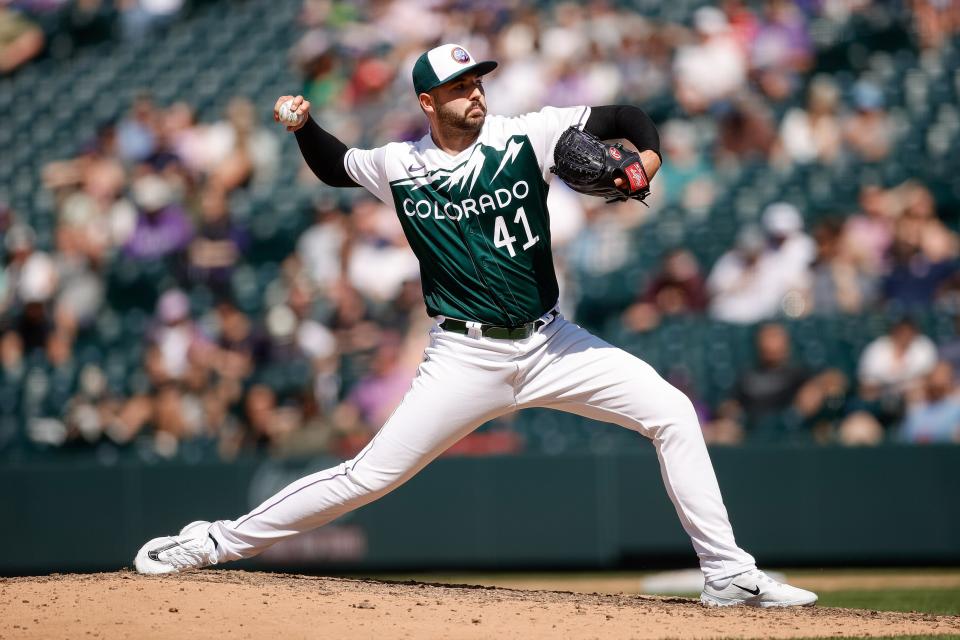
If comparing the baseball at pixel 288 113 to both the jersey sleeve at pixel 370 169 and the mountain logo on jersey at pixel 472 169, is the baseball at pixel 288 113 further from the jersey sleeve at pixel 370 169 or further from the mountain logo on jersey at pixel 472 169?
the mountain logo on jersey at pixel 472 169

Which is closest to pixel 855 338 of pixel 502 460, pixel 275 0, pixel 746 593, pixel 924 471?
pixel 924 471

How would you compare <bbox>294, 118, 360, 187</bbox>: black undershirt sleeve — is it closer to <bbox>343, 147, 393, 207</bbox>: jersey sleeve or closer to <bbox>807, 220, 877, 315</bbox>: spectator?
<bbox>343, 147, 393, 207</bbox>: jersey sleeve

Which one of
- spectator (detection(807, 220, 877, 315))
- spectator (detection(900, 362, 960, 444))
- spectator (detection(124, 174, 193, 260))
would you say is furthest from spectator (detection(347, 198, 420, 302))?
spectator (detection(900, 362, 960, 444))

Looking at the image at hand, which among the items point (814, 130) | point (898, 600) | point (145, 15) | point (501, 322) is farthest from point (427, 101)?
point (145, 15)

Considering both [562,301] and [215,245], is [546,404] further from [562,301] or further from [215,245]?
[215,245]

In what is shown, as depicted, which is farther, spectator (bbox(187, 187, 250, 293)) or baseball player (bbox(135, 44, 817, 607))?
spectator (bbox(187, 187, 250, 293))

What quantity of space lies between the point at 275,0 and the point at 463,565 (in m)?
7.39

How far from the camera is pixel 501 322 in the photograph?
15.8 feet

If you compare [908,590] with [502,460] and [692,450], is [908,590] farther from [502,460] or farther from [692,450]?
[692,450]

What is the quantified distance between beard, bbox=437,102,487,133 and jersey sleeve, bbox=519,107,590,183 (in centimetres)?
17

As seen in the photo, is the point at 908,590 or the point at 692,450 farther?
the point at 908,590

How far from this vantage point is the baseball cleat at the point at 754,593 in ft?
16.1

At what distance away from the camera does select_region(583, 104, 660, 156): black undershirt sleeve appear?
470 centimetres

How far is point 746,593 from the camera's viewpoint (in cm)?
492
